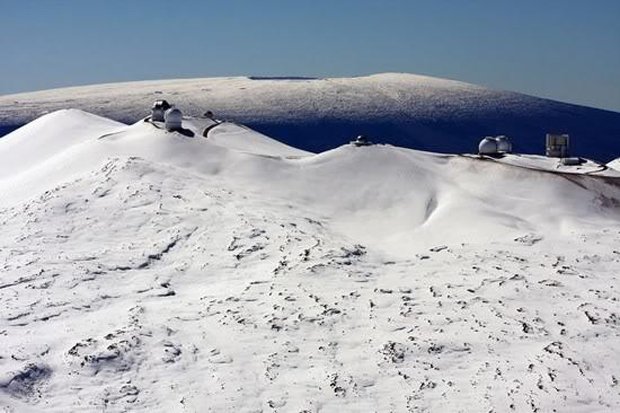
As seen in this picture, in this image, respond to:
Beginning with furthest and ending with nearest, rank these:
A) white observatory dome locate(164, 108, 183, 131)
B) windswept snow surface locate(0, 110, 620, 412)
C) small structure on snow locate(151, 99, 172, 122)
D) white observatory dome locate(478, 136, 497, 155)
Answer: small structure on snow locate(151, 99, 172, 122) → white observatory dome locate(478, 136, 497, 155) → white observatory dome locate(164, 108, 183, 131) → windswept snow surface locate(0, 110, 620, 412)

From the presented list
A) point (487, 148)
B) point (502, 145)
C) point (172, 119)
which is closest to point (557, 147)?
point (502, 145)

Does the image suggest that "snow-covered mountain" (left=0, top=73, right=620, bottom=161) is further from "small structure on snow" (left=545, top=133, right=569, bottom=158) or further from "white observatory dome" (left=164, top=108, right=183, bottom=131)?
"white observatory dome" (left=164, top=108, right=183, bottom=131)

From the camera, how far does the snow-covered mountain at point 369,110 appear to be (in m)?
72.8

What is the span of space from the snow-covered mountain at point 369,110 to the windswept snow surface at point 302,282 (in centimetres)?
4461

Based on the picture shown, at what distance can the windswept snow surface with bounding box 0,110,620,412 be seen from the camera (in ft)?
39.5

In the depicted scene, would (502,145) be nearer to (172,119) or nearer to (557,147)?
(557,147)

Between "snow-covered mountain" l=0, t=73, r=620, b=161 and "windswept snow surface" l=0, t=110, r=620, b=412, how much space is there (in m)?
44.6

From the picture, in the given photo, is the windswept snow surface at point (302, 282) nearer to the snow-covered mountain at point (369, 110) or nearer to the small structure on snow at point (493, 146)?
the small structure on snow at point (493, 146)

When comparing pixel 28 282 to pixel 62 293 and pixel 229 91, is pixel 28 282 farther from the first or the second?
pixel 229 91

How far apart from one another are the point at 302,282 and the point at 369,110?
208ft

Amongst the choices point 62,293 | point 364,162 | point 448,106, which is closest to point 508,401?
point 62,293

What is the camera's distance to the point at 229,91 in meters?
87.9

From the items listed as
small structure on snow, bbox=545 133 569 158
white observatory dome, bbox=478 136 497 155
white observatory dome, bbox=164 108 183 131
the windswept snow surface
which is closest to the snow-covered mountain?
small structure on snow, bbox=545 133 569 158

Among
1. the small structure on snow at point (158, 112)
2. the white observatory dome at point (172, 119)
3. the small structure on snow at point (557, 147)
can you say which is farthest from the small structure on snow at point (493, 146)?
the small structure on snow at point (158, 112)
